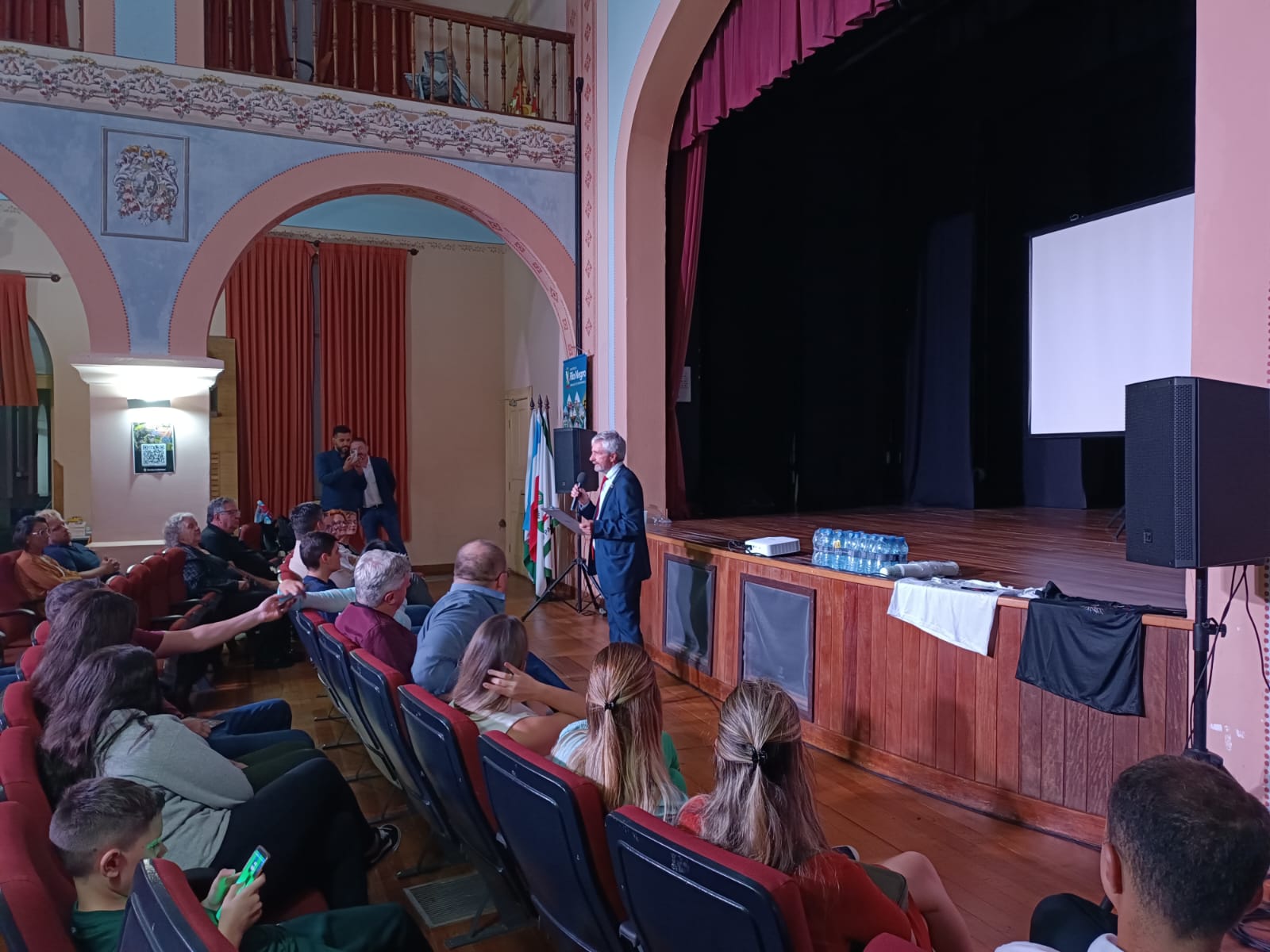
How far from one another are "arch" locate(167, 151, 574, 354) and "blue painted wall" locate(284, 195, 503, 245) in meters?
1.64

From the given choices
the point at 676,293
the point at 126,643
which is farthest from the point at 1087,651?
the point at 676,293

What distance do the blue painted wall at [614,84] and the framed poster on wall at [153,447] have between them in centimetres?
317

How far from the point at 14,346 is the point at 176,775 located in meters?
7.90

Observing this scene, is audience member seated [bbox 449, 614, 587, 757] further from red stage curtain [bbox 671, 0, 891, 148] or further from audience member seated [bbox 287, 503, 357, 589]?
red stage curtain [bbox 671, 0, 891, 148]

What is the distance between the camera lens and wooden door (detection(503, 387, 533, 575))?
922cm

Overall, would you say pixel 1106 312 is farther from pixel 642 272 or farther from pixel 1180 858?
pixel 1180 858

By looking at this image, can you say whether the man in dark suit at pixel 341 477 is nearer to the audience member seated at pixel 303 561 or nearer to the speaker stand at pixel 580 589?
the audience member seated at pixel 303 561

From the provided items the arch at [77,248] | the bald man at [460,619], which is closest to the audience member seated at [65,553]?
the arch at [77,248]

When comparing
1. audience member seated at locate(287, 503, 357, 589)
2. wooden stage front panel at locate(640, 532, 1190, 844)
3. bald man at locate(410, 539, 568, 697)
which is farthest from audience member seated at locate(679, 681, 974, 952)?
audience member seated at locate(287, 503, 357, 589)

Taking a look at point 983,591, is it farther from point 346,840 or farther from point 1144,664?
point 346,840

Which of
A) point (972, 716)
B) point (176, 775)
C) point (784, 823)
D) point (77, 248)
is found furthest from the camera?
point (77, 248)

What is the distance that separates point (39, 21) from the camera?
5996 millimetres

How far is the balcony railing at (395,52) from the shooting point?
21.4 feet

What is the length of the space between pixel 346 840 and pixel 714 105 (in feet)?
17.3
